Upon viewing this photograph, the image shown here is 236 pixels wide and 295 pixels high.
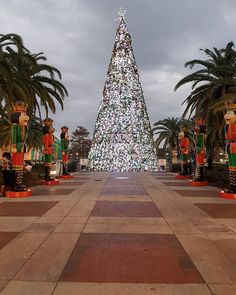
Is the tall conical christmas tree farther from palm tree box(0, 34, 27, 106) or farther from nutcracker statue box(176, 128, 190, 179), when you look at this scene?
palm tree box(0, 34, 27, 106)

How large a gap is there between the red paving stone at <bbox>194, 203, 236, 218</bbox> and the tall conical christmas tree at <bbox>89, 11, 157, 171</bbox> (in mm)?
26754

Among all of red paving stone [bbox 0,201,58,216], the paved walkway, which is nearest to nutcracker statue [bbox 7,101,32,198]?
red paving stone [bbox 0,201,58,216]

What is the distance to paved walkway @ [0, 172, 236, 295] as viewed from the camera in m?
4.74

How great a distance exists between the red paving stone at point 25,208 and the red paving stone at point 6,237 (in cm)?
231

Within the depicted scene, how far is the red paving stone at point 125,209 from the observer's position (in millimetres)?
9852

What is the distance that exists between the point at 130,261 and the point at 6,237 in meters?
2.79

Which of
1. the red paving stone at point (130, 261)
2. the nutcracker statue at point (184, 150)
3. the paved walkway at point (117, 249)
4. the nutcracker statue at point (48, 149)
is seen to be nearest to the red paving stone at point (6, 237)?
the paved walkway at point (117, 249)

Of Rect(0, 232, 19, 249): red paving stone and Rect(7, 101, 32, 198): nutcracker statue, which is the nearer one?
Rect(0, 232, 19, 249): red paving stone

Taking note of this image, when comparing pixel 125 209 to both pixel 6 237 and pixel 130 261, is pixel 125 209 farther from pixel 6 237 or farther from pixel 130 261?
pixel 130 261

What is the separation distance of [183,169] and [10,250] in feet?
70.9

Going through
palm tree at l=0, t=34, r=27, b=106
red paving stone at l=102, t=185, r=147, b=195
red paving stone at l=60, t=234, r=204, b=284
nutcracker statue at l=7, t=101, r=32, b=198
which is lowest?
red paving stone at l=60, t=234, r=204, b=284

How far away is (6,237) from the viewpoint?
287 inches

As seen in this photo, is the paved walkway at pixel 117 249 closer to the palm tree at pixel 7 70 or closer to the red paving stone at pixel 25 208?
the red paving stone at pixel 25 208

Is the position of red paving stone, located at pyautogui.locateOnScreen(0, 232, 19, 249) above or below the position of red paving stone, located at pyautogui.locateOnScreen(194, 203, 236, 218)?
below
